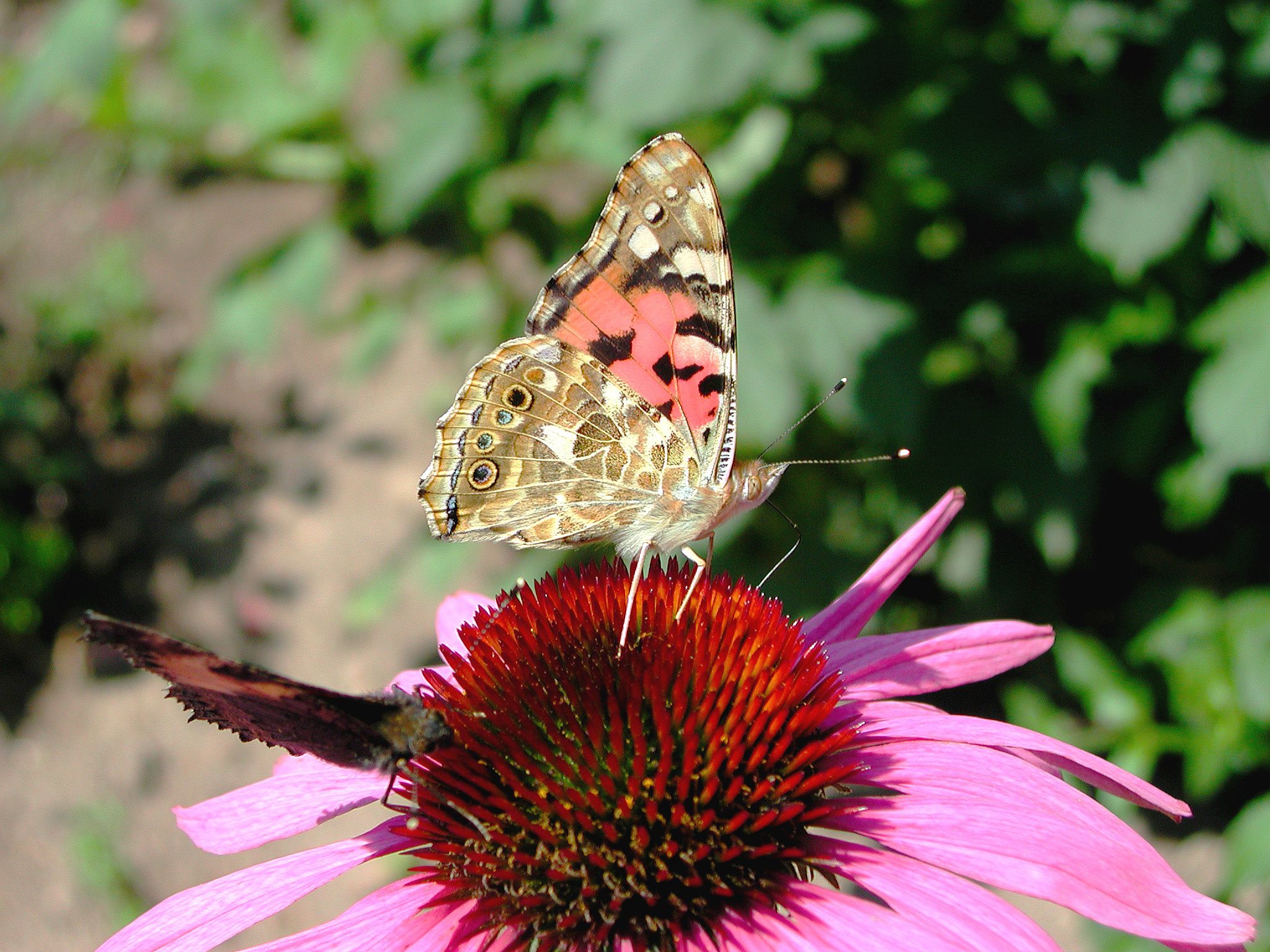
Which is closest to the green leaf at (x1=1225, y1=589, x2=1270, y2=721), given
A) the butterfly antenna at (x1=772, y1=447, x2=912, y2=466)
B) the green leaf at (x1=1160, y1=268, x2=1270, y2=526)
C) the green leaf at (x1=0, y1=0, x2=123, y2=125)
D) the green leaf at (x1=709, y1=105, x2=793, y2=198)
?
the green leaf at (x1=1160, y1=268, x2=1270, y2=526)

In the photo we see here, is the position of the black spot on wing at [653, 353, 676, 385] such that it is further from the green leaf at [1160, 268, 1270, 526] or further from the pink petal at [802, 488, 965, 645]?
the green leaf at [1160, 268, 1270, 526]

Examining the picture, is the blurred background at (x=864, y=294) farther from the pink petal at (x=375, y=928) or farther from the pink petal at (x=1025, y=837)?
the pink petal at (x=375, y=928)

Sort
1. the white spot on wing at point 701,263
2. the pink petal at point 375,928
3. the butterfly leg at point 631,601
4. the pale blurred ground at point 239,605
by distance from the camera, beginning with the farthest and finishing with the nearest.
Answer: the pale blurred ground at point 239,605 → the white spot on wing at point 701,263 → the butterfly leg at point 631,601 → the pink petal at point 375,928

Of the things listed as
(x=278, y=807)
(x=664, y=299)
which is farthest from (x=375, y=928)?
(x=664, y=299)

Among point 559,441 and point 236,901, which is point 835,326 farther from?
point 236,901

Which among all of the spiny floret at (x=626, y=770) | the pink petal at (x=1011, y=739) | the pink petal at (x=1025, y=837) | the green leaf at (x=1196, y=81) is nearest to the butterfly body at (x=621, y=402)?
the spiny floret at (x=626, y=770)

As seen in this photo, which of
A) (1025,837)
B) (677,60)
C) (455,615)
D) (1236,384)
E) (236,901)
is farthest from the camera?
(1236,384)

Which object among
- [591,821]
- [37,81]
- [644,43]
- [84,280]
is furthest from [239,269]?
[84,280]

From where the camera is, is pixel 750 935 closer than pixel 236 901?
Yes
